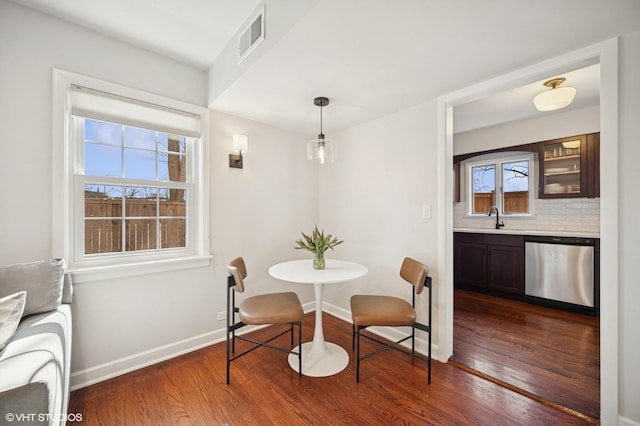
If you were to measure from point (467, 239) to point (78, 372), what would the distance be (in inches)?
180

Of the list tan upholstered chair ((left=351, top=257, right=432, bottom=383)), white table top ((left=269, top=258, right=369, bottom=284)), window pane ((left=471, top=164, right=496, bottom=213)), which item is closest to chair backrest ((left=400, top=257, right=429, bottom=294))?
tan upholstered chair ((left=351, top=257, right=432, bottom=383))

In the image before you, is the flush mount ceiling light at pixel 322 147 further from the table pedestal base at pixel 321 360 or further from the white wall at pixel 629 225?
the white wall at pixel 629 225

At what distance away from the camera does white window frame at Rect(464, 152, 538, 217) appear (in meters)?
3.83

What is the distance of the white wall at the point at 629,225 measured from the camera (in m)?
1.43

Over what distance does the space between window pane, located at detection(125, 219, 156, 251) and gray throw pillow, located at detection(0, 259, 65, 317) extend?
543mm

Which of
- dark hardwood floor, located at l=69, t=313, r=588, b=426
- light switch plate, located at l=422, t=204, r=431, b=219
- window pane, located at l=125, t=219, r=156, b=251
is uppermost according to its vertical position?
light switch plate, located at l=422, t=204, r=431, b=219

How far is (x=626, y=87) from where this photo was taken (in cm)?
145

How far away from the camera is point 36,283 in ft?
5.04

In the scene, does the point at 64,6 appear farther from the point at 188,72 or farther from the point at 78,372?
the point at 78,372

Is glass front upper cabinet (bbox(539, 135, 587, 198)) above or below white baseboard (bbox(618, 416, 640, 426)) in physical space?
above

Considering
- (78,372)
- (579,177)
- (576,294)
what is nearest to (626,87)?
(579,177)

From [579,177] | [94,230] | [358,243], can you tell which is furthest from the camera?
[579,177]

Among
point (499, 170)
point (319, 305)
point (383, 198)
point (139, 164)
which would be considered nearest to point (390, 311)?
point (319, 305)

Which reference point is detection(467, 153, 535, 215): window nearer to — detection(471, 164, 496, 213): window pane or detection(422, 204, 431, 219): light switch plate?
detection(471, 164, 496, 213): window pane
